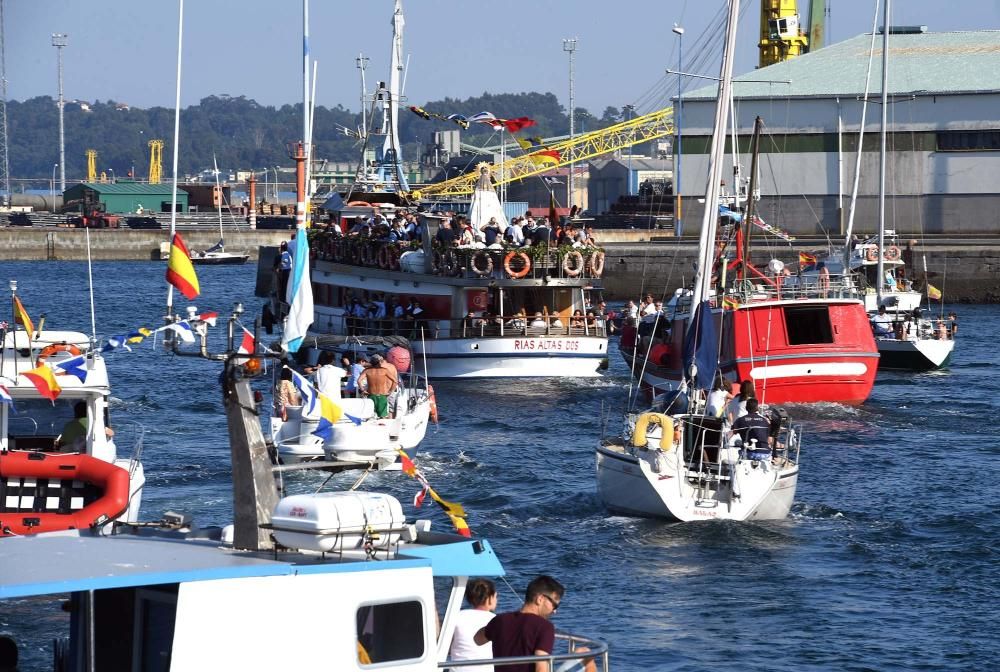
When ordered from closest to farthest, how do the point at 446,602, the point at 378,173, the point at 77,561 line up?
the point at 77,561 → the point at 446,602 → the point at 378,173

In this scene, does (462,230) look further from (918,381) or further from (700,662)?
(700,662)

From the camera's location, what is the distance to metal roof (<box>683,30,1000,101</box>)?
7800 centimetres

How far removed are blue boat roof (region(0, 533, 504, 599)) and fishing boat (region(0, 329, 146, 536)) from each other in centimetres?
644

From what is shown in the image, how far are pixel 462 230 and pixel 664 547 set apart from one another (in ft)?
71.1

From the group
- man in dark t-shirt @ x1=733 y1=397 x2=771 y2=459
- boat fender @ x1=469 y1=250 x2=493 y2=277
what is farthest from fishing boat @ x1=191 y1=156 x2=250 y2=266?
man in dark t-shirt @ x1=733 y1=397 x2=771 y2=459

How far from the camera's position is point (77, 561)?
10.0m

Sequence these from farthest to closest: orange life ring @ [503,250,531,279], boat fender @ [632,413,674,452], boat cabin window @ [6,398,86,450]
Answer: orange life ring @ [503,250,531,279]
boat fender @ [632,413,674,452]
boat cabin window @ [6,398,86,450]

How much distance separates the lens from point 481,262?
129 ft

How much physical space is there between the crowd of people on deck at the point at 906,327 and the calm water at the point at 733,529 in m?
4.86

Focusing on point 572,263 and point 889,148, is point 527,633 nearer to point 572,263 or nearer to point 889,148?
point 572,263

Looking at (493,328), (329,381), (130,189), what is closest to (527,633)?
(329,381)

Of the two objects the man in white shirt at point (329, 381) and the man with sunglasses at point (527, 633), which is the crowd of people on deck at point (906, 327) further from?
the man with sunglasses at point (527, 633)

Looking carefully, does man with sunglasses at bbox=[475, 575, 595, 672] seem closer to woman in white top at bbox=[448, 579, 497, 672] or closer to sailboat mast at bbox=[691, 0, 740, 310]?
woman in white top at bbox=[448, 579, 497, 672]

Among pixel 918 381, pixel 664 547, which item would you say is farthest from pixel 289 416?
pixel 918 381
